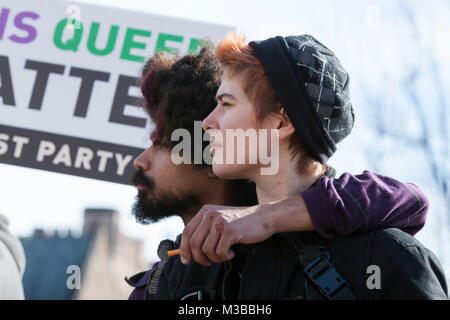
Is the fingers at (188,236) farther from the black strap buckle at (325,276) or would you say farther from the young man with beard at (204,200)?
the black strap buckle at (325,276)

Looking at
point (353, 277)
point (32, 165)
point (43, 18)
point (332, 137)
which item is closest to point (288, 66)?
point (332, 137)

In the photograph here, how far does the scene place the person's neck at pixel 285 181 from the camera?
210cm

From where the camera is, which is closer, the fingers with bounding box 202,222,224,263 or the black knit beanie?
the fingers with bounding box 202,222,224,263

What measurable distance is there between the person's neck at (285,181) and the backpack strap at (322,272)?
23cm

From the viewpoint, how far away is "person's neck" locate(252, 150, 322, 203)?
6.90ft

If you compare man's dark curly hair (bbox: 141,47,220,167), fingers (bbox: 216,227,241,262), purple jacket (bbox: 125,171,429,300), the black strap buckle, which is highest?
man's dark curly hair (bbox: 141,47,220,167)

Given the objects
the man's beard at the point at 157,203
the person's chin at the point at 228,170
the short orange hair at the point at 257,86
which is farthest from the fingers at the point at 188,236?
the man's beard at the point at 157,203

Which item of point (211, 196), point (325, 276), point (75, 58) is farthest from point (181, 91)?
point (75, 58)

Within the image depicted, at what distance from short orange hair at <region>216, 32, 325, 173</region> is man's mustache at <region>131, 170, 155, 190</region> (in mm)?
832

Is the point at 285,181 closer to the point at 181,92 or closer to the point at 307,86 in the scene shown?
the point at 307,86

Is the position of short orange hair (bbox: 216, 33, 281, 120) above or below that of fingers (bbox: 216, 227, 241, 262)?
above

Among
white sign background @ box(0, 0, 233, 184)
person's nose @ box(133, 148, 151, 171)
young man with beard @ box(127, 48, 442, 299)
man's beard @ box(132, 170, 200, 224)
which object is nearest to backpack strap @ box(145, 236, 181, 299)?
young man with beard @ box(127, 48, 442, 299)

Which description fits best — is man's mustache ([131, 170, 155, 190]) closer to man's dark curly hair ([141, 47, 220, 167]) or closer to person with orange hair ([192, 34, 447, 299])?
man's dark curly hair ([141, 47, 220, 167])
